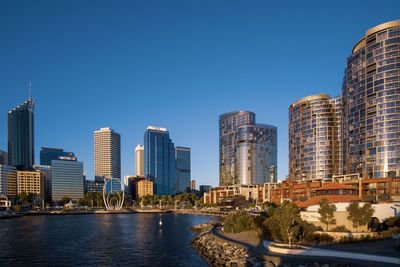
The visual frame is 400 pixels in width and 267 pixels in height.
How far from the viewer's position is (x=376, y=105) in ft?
545

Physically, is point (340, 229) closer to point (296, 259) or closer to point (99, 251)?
point (296, 259)

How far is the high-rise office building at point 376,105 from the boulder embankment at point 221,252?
312 ft

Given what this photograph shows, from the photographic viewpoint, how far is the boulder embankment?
69394mm

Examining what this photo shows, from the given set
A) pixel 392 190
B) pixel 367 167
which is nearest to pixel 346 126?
pixel 367 167

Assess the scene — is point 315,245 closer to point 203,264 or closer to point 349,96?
point 203,264

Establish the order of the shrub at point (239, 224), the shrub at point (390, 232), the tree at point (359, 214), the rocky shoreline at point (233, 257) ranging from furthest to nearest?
the shrub at point (239, 224)
the tree at point (359, 214)
the shrub at point (390, 232)
the rocky shoreline at point (233, 257)

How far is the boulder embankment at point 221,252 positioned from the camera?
228 feet

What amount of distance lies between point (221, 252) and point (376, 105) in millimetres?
114037

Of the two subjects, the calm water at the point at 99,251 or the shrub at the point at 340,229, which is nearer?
the calm water at the point at 99,251

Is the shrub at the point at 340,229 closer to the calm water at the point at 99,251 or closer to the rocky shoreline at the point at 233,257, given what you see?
the rocky shoreline at the point at 233,257

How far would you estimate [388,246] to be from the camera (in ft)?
214

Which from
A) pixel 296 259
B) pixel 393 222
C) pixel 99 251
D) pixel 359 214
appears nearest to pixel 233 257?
pixel 296 259

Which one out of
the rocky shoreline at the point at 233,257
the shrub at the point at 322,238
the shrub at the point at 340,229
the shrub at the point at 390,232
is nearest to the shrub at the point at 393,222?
the shrub at the point at 390,232

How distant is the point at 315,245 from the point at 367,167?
11001cm
